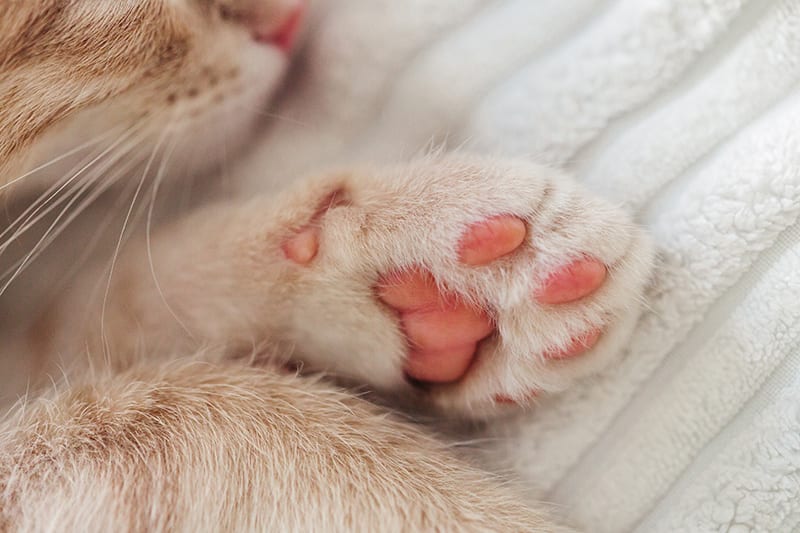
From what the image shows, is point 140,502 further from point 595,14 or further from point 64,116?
point 595,14

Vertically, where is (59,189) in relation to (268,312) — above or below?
above

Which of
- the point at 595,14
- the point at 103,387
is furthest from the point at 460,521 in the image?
the point at 595,14

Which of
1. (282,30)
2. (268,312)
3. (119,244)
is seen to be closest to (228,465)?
(268,312)

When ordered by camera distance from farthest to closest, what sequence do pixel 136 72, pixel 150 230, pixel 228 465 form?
pixel 150 230, pixel 136 72, pixel 228 465

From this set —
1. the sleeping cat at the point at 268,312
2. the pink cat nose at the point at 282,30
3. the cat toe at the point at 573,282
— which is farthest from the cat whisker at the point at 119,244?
the cat toe at the point at 573,282

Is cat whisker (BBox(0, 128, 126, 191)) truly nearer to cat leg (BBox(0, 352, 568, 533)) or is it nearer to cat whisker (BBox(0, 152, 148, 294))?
cat whisker (BBox(0, 152, 148, 294))

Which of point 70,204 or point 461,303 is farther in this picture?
point 70,204

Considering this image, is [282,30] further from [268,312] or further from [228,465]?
[228,465]
